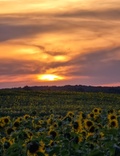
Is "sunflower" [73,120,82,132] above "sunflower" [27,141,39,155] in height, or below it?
above

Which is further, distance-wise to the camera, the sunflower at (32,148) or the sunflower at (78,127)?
the sunflower at (78,127)

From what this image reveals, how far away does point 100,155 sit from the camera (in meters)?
6.08

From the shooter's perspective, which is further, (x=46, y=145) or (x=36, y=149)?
(x=46, y=145)

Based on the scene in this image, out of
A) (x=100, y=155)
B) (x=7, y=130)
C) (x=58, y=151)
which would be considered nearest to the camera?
(x=100, y=155)

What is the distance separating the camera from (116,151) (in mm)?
6293

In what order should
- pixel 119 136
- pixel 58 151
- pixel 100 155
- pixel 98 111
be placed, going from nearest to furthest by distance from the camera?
pixel 100 155 → pixel 58 151 → pixel 119 136 → pixel 98 111

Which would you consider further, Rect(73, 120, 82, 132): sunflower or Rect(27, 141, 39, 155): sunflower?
Rect(73, 120, 82, 132): sunflower

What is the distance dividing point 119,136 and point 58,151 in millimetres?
2247

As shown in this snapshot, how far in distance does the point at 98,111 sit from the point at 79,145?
5.13m

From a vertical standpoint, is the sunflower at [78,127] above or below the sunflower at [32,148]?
above

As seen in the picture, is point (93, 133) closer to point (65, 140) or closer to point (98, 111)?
point (65, 140)

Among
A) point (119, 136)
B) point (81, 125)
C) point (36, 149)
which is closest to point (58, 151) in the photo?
point (36, 149)

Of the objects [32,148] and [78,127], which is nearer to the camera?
[32,148]

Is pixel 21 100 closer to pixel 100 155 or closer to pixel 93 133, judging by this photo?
pixel 93 133
